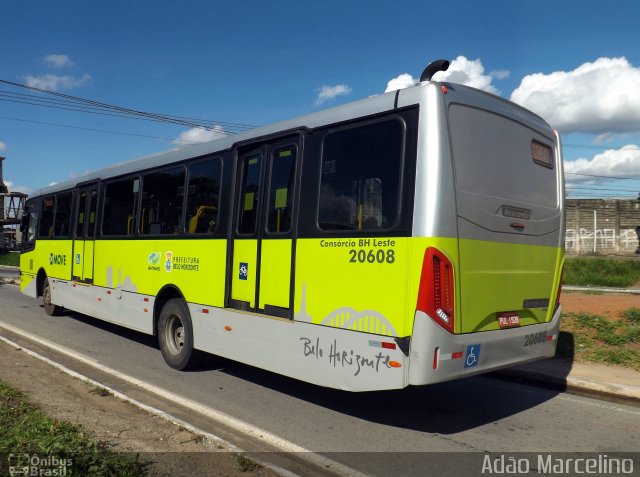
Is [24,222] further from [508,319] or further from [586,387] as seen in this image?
[586,387]

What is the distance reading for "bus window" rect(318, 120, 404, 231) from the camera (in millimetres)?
5082

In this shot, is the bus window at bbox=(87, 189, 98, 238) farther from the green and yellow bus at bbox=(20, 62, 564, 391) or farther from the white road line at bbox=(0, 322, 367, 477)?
the green and yellow bus at bbox=(20, 62, 564, 391)

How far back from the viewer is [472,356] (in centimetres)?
510

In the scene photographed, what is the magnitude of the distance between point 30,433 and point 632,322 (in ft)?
29.7

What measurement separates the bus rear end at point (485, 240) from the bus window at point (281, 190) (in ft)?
5.86

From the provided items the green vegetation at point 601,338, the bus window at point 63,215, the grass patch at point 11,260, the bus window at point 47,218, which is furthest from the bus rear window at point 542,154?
the grass patch at point 11,260

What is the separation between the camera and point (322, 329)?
5.52m

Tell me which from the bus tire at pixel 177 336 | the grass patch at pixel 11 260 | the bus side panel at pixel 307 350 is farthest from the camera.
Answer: the grass patch at pixel 11 260

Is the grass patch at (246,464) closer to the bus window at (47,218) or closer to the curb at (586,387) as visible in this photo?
the curb at (586,387)

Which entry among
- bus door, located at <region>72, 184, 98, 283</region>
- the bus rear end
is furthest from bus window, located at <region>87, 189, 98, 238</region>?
the bus rear end

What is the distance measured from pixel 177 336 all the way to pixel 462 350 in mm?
4648

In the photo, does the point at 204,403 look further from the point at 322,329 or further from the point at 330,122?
the point at 330,122

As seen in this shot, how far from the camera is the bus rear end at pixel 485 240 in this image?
476 centimetres

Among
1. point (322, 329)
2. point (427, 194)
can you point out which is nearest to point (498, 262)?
point (427, 194)
